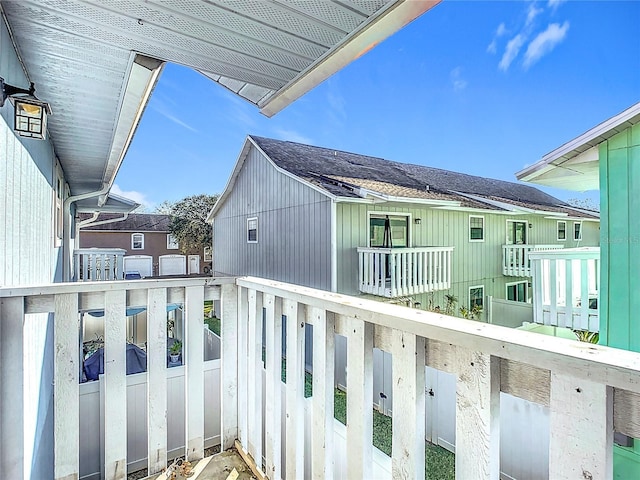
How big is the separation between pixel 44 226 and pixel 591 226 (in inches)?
775

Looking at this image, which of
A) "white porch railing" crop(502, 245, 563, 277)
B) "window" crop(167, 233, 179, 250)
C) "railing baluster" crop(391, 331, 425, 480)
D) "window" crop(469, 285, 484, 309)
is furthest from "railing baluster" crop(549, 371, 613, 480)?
"window" crop(167, 233, 179, 250)

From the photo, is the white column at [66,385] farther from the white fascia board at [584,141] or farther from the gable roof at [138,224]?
the gable roof at [138,224]

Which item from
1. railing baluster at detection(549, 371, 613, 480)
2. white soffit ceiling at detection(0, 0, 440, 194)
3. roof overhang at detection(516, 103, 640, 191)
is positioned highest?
white soffit ceiling at detection(0, 0, 440, 194)

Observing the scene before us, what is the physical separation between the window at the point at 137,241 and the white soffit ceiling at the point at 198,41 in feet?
65.9

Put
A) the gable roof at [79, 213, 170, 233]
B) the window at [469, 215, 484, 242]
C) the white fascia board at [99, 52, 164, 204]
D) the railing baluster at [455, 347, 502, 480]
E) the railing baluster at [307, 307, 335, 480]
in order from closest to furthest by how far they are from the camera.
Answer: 1. the railing baluster at [455, 347, 502, 480]
2. the railing baluster at [307, 307, 335, 480]
3. the white fascia board at [99, 52, 164, 204]
4. the window at [469, 215, 484, 242]
5. the gable roof at [79, 213, 170, 233]

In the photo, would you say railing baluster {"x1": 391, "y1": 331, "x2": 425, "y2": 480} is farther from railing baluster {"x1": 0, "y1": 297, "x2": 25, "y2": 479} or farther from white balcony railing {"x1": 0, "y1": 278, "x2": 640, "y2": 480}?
railing baluster {"x1": 0, "y1": 297, "x2": 25, "y2": 479}

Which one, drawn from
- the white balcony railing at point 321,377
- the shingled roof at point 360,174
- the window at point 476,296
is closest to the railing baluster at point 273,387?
the white balcony railing at point 321,377

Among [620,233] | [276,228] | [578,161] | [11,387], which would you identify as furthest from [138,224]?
[620,233]

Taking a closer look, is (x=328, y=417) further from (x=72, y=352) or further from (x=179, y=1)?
(x=179, y=1)

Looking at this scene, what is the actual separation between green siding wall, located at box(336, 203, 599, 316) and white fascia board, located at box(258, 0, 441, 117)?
551 centimetres

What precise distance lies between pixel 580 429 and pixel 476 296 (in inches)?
442

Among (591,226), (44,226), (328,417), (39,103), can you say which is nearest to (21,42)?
(39,103)

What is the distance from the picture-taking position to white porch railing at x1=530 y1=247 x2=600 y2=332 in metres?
4.77

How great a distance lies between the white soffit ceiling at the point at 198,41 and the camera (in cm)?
156
